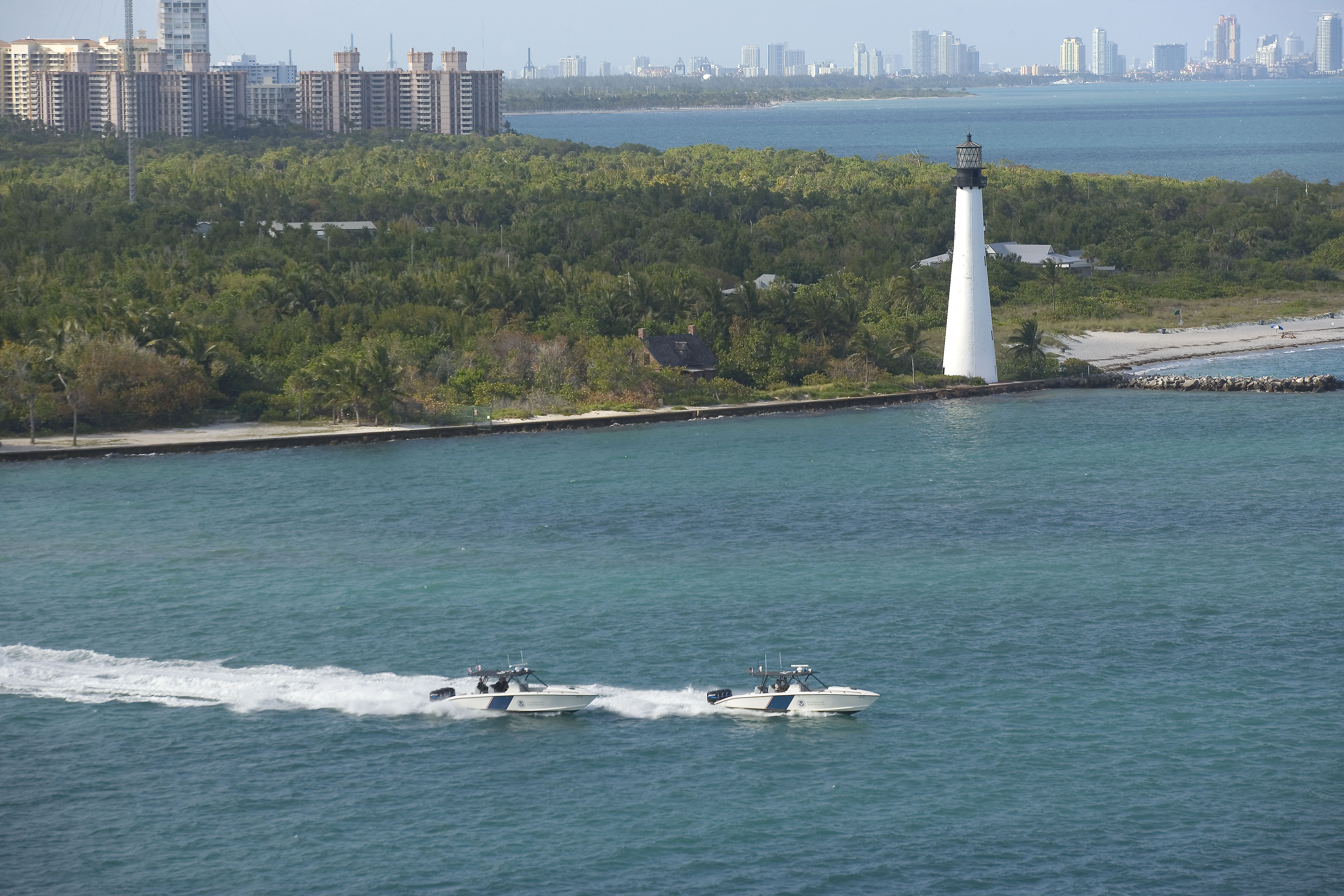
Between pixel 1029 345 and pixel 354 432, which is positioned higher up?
pixel 1029 345

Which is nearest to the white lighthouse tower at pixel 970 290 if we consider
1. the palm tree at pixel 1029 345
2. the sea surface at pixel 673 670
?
the palm tree at pixel 1029 345

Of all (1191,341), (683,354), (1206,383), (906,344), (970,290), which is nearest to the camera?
(970,290)

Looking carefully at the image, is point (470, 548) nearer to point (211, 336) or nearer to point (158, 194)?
point (211, 336)

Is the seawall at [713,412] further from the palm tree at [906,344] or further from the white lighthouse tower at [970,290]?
the palm tree at [906,344]

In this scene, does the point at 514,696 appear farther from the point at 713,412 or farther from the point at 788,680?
the point at 713,412

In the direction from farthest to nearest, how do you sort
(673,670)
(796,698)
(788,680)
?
(673,670) < (788,680) < (796,698)

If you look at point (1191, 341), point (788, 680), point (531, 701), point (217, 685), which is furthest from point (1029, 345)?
point (217, 685)

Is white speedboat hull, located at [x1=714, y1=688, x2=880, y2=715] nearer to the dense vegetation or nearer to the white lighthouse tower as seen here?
the dense vegetation

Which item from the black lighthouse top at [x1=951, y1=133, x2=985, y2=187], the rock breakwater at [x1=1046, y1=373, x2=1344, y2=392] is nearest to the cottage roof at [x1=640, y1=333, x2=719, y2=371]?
the black lighthouse top at [x1=951, y1=133, x2=985, y2=187]
